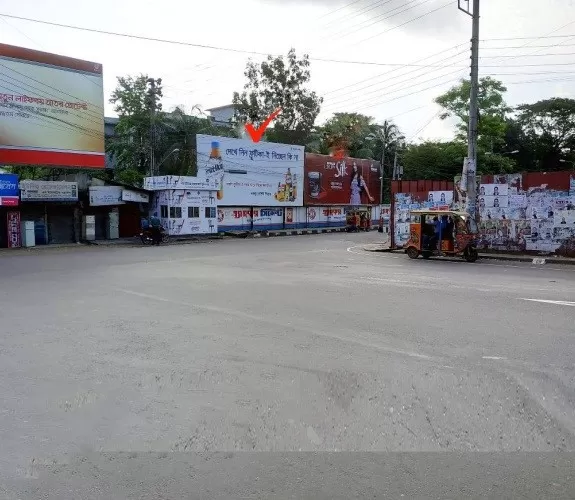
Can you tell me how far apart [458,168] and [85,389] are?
52.4m

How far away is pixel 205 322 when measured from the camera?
7902 millimetres

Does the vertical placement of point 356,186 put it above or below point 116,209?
above

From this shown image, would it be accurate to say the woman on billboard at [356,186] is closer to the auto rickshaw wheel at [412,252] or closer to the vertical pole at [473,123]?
the vertical pole at [473,123]

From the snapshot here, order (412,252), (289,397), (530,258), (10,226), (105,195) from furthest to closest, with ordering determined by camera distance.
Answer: (105,195), (10,226), (412,252), (530,258), (289,397)

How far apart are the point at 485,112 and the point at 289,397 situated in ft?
173

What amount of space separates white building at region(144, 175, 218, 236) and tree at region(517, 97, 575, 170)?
4170 centimetres

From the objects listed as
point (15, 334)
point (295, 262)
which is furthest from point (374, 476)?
point (295, 262)

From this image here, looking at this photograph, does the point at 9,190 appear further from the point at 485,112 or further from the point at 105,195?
the point at 485,112

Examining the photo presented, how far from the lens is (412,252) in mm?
20047

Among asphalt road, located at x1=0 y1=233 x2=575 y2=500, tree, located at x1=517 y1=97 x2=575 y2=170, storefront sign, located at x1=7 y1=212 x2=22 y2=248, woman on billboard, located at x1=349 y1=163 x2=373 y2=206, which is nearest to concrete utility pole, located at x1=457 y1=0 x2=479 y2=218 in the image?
asphalt road, located at x1=0 y1=233 x2=575 y2=500

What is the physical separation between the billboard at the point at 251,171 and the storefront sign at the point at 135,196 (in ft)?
13.6

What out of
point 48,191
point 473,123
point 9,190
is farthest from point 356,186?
point 9,190

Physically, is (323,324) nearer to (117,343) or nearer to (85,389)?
(117,343)

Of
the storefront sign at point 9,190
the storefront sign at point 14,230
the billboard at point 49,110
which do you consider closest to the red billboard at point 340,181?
the billboard at point 49,110
